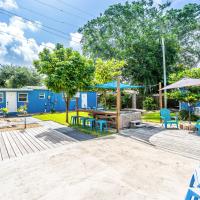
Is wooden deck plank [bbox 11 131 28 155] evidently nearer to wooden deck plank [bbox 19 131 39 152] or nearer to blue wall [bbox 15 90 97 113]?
wooden deck plank [bbox 19 131 39 152]

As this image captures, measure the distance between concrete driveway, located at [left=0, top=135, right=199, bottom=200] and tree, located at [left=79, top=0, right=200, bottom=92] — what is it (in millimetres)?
14000

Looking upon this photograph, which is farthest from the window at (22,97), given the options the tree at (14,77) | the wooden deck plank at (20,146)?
the tree at (14,77)

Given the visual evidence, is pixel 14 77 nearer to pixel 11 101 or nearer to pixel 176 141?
pixel 11 101

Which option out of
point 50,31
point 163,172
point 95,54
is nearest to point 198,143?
point 163,172

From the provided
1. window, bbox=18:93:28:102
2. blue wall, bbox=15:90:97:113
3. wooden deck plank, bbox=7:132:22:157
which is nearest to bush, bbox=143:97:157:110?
blue wall, bbox=15:90:97:113

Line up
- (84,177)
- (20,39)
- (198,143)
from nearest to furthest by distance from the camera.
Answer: (84,177)
(198,143)
(20,39)

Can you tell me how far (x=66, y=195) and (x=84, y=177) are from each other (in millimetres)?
635

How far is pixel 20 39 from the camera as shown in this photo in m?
11.0

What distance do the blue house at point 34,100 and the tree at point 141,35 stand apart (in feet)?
21.9

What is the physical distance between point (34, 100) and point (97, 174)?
547 inches

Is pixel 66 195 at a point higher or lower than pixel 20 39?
lower

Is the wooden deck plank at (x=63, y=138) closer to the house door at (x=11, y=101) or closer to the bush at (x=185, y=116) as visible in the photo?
the bush at (x=185, y=116)

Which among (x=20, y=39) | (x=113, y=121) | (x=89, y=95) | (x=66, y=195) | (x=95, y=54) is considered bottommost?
(x=66, y=195)

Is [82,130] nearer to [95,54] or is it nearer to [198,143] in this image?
[198,143]
